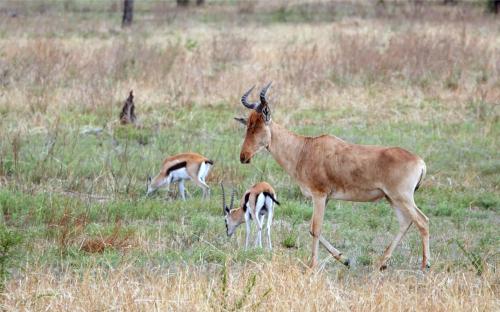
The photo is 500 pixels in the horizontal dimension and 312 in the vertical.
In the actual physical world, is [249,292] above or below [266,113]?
below

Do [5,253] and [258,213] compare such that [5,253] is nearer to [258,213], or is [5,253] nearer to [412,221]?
[258,213]

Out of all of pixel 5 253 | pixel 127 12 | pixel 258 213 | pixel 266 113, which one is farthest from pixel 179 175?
pixel 127 12

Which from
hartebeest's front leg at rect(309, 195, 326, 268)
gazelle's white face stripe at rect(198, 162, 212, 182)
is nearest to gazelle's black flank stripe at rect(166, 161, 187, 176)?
gazelle's white face stripe at rect(198, 162, 212, 182)

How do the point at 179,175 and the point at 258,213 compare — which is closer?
the point at 258,213

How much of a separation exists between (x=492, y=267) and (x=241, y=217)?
103 inches

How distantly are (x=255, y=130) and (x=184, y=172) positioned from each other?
230 centimetres

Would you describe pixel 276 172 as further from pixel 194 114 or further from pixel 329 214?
pixel 194 114

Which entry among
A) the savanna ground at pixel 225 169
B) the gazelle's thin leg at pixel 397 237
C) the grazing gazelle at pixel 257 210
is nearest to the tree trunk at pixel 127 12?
the savanna ground at pixel 225 169

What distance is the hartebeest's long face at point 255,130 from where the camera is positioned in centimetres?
912

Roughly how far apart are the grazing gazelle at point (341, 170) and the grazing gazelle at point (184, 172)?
82.8 inches

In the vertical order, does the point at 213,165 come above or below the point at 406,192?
below

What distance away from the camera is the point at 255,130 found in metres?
9.21

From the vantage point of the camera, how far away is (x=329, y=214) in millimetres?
10516

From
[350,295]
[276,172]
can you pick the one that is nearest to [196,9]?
[276,172]
